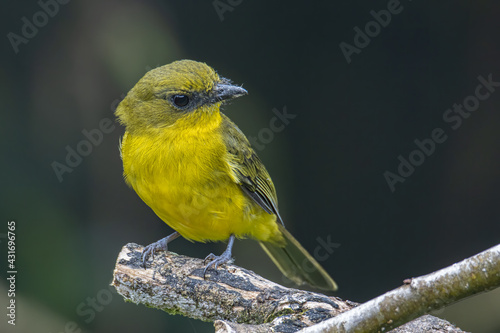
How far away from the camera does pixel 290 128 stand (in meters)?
5.64

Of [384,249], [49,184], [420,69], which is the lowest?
[384,249]

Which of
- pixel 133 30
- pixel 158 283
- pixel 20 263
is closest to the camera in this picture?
pixel 158 283

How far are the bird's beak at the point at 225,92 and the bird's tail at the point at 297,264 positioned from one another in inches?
46.5

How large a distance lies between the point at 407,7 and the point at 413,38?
29 centimetres

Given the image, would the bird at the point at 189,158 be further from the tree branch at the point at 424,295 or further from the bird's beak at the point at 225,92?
the tree branch at the point at 424,295

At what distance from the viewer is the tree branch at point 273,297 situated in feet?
7.16

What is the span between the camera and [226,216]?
4.09m

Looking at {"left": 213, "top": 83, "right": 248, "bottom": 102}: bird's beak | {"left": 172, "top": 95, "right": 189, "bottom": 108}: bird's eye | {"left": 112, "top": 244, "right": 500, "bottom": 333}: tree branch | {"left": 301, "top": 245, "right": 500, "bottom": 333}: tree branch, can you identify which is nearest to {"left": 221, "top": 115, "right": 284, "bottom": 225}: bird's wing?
{"left": 213, "top": 83, "right": 248, "bottom": 102}: bird's beak

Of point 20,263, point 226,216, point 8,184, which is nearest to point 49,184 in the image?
point 8,184

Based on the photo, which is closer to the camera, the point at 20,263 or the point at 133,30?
the point at 20,263

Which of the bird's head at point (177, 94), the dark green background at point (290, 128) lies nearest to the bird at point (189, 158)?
the bird's head at point (177, 94)

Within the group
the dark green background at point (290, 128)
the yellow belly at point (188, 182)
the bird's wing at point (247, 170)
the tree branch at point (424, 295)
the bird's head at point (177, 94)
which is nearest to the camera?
the tree branch at point (424, 295)

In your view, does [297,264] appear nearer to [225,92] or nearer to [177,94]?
[225,92]

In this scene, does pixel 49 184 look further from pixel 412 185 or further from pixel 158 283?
pixel 412 185
